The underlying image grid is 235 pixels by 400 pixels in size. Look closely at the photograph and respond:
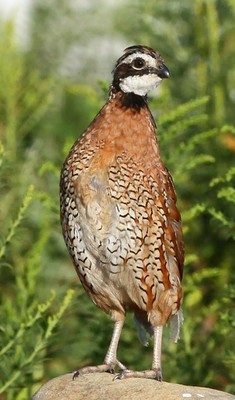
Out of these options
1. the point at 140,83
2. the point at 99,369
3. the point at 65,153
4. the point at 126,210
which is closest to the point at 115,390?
the point at 99,369

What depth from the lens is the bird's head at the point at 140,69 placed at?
27.6ft

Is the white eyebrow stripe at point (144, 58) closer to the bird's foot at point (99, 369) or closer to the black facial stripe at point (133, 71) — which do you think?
the black facial stripe at point (133, 71)

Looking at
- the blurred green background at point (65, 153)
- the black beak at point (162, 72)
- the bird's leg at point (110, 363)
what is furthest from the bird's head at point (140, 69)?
the bird's leg at point (110, 363)

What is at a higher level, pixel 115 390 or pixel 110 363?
pixel 110 363

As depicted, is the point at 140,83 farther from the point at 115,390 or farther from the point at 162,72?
the point at 115,390

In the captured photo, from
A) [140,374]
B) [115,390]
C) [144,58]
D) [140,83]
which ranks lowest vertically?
[115,390]

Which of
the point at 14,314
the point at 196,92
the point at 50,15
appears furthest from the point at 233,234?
the point at 50,15

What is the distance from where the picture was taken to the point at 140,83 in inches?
332

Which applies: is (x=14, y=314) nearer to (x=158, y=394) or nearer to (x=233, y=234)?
(x=233, y=234)

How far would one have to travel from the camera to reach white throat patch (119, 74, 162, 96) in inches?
332

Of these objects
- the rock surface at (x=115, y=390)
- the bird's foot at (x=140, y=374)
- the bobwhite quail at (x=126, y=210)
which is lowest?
the rock surface at (x=115, y=390)

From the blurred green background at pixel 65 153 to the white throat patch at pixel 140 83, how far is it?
40.4 inches

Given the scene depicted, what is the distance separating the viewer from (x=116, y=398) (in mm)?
7793

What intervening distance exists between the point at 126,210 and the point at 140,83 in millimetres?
844
